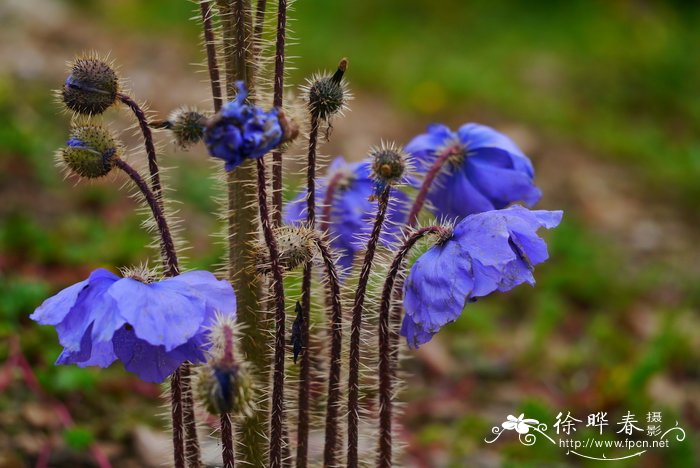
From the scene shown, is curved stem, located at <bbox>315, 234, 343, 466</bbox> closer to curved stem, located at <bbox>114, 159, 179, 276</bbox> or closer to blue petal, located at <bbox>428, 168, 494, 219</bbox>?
curved stem, located at <bbox>114, 159, 179, 276</bbox>

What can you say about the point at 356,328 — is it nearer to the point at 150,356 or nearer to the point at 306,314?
the point at 306,314

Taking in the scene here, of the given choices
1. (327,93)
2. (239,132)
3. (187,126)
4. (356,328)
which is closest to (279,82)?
(327,93)

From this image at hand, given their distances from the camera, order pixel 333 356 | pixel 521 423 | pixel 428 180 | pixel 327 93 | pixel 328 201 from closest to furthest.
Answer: pixel 327 93 < pixel 333 356 < pixel 428 180 < pixel 328 201 < pixel 521 423

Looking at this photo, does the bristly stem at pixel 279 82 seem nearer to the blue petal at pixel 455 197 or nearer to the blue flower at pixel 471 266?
the blue flower at pixel 471 266

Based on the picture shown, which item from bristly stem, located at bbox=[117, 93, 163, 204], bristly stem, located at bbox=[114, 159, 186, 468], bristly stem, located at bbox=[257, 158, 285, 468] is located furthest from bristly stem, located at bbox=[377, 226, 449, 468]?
bristly stem, located at bbox=[117, 93, 163, 204]

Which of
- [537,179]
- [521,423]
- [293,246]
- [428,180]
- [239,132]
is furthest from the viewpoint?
[537,179]
